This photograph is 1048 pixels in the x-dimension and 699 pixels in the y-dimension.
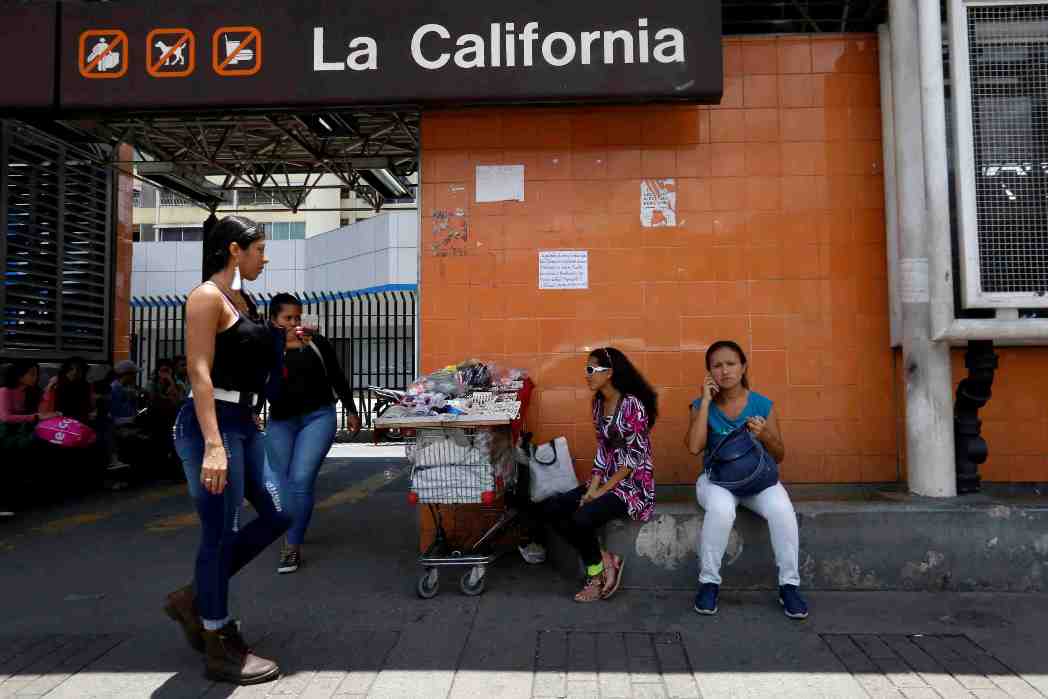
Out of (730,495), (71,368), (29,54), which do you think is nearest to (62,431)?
(71,368)

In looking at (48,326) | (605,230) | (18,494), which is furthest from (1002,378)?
(48,326)

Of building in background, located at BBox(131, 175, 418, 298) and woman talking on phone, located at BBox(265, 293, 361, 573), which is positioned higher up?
building in background, located at BBox(131, 175, 418, 298)

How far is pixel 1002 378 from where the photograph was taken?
537 centimetres

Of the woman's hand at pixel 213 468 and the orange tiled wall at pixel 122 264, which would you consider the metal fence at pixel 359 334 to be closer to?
the orange tiled wall at pixel 122 264

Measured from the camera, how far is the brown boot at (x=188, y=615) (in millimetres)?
3531

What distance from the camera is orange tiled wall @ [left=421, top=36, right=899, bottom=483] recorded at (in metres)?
5.43

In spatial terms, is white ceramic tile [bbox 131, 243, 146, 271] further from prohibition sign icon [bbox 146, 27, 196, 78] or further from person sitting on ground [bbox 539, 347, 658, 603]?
person sitting on ground [bbox 539, 347, 658, 603]

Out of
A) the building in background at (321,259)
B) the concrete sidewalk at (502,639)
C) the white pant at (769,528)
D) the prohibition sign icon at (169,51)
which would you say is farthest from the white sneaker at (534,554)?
the building in background at (321,259)

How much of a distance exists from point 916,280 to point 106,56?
546 centimetres

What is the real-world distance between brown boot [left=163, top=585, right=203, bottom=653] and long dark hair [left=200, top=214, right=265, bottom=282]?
1.47 meters

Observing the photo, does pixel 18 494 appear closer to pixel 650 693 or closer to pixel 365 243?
pixel 650 693

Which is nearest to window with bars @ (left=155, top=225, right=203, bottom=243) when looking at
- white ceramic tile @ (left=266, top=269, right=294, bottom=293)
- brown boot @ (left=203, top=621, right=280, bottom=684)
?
white ceramic tile @ (left=266, top=269, right=294, bottom=293)

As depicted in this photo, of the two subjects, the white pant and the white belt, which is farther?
the white pant

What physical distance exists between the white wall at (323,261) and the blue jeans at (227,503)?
66.0 feet
